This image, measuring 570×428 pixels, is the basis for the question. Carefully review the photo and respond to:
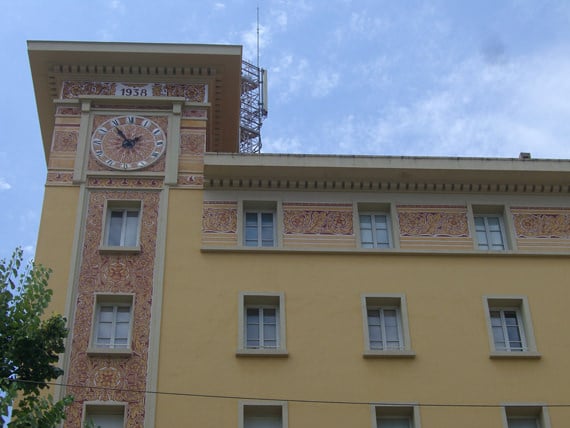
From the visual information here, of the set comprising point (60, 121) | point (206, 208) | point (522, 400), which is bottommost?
point (522, 400)

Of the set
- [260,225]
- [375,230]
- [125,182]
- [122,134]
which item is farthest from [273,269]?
[122,134]

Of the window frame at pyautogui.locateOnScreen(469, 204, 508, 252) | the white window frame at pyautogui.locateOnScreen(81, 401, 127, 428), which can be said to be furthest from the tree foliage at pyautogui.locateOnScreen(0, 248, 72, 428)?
the window frame at pyautogui.locateOnScreen(469, 204, 508, 252)

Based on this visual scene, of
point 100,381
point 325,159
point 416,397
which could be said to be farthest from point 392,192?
point 100,381

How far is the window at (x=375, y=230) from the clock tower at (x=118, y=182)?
14.6 feet

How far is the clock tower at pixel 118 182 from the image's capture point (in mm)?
21297

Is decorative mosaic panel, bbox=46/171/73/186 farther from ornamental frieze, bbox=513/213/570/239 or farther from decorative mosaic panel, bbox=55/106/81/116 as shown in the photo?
ornamental frieze, bbox=513/213/570/239

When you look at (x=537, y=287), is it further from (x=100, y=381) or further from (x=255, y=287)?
(x=100, y=381)

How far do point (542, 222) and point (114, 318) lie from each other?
1161cm

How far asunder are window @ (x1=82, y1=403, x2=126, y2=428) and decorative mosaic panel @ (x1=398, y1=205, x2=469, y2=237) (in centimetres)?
859

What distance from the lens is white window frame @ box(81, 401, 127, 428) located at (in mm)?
20672

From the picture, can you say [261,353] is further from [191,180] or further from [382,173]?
[382,173]

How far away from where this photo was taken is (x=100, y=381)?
69.0 ft

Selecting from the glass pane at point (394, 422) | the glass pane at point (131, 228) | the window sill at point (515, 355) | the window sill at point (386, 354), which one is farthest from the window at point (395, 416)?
→ the glass pane at point (131, 228)

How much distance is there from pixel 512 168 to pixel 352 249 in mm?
5030
